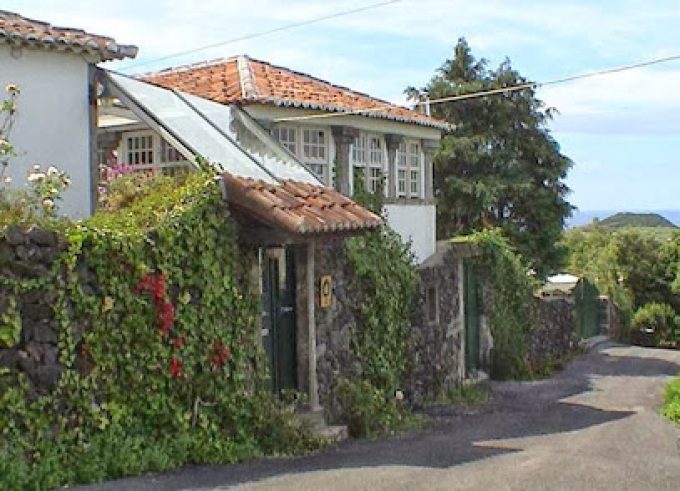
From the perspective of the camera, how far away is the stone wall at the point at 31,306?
8.23m

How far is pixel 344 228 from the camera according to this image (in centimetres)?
1149

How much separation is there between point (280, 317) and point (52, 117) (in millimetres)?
3901

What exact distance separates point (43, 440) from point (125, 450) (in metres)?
0.81

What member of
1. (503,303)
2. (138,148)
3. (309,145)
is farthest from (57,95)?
(503,303)

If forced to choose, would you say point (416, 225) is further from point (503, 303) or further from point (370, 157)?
point (503, 303)

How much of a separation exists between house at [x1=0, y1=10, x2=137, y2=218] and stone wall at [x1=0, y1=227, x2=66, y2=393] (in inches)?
135

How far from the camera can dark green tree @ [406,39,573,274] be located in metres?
28.2

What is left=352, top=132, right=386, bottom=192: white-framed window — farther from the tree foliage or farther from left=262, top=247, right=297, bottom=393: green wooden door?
the tree foliage

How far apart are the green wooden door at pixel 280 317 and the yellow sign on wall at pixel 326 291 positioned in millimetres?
396

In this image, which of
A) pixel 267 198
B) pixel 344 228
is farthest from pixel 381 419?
pixel 267 198

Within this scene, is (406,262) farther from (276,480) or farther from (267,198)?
(276,480)

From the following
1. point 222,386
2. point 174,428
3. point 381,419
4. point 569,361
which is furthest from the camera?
point 569,361

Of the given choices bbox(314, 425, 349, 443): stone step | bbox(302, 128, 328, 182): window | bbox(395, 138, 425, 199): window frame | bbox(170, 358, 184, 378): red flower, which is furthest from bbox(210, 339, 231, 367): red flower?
bbox(395, 138, 425, 199): window frame

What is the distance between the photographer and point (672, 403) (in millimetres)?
15109
